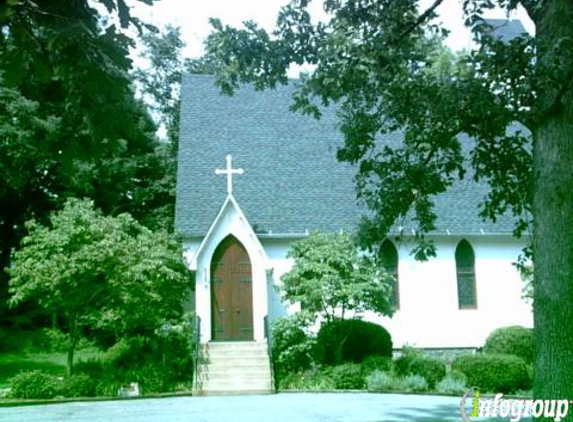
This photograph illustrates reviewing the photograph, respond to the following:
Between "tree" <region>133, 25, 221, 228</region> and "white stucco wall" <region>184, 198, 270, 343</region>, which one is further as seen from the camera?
"tree" <region>133, 25, 221, 228</region>

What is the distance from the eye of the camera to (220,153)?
22.4 metres

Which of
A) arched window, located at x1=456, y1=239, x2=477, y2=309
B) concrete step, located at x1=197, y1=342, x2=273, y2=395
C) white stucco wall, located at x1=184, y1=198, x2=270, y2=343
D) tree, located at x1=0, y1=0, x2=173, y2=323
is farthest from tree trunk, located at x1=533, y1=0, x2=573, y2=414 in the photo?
arched window, located at x1=456, y1=239, x2=477, y2=309

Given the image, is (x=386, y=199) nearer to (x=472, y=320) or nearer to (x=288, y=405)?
(x=288, y=405)

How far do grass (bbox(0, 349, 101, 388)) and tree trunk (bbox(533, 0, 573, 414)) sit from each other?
1424 cm

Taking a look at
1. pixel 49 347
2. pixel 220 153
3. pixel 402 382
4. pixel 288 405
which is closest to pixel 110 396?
pixel 288 405

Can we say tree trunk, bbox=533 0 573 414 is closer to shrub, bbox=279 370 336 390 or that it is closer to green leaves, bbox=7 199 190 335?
shrub, bbox=279 370 336 390

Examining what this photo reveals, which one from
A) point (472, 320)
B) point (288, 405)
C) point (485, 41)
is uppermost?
point (485, 41)

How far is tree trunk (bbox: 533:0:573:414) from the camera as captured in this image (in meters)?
7.21

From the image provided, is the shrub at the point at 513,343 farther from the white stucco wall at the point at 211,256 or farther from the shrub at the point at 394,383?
the white stucco wall at the point at 211,256

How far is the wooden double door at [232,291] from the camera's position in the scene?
1894 centimetres

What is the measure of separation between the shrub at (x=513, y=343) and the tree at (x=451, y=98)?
8454 mm

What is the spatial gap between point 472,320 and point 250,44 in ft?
47.2

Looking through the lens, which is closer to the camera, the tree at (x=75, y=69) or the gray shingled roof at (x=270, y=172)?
the tree at (x=75, y=69)

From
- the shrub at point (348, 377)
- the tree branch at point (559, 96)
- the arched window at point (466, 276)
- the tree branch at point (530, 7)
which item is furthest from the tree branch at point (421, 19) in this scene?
the arched window at point (466, 276)
